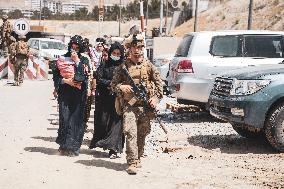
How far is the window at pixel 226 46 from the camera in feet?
42.2

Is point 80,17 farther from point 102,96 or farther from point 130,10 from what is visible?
point 102,96

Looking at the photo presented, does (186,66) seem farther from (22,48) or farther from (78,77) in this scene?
(22,48)

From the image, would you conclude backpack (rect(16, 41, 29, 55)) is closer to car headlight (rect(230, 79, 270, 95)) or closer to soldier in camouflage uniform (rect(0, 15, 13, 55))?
soldier in camouflage uniform (rect(0, 15, 13, 55))

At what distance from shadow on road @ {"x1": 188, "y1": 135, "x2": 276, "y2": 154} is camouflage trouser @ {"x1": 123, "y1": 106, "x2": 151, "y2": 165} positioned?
2149 millimetres

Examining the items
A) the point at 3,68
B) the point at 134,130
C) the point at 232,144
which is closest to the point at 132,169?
the point at 134,130

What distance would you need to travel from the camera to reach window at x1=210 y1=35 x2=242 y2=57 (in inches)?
507

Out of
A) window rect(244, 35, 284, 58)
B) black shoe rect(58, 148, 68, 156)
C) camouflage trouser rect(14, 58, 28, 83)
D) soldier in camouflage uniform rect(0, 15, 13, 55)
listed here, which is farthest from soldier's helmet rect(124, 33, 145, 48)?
soldier in camouflage uniform rect(0, 15, 13, 55)

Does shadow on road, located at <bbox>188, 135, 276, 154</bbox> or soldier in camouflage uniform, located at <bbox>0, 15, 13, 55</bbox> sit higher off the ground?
soldier in camouflage uniform, located at <bbox>0, 15, 13, 55</bbox>

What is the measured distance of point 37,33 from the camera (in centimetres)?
4250

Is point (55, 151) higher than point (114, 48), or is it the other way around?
point (114, 48)

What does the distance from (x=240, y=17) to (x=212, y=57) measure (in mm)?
55412

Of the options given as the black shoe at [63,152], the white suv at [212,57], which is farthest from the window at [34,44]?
the black shoe at [63,152]

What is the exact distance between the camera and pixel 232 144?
1049 centimetres

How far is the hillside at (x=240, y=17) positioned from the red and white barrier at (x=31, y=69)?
2972 cm
